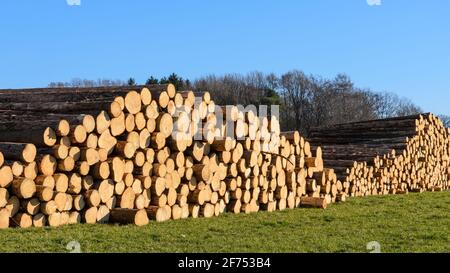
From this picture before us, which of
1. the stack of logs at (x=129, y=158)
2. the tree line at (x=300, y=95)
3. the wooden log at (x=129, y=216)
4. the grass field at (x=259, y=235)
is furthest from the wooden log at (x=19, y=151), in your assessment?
the tree line at (x=300, y=95)

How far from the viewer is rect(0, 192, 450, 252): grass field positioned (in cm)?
708

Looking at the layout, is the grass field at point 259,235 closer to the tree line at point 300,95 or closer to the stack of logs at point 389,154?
the stack of logs at point 389,154

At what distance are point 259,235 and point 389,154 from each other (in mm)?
11381

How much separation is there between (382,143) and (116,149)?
1317 centimetres

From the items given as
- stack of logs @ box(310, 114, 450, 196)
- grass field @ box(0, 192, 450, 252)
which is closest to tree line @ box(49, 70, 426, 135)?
stack of logs @ box(310, 114, 450, 196)

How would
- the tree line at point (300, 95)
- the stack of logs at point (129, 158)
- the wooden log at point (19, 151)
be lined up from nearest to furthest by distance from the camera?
the wooden log at point (19, 151) → the stack of logs at point (129, 158) → the tree line at point (300, 95)

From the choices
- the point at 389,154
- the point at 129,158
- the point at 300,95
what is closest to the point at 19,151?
the point at 129,158

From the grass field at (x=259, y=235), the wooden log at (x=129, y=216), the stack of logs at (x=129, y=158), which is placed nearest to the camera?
the grass field at (x=259, y=235)

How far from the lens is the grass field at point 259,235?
7078mm

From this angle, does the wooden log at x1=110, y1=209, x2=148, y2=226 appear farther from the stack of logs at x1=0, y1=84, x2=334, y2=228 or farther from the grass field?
the grass field

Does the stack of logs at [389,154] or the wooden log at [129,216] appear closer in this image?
the wooden log at [129,216]

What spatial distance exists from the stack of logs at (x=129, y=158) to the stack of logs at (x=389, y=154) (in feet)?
15.4

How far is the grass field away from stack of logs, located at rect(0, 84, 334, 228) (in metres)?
0.49
